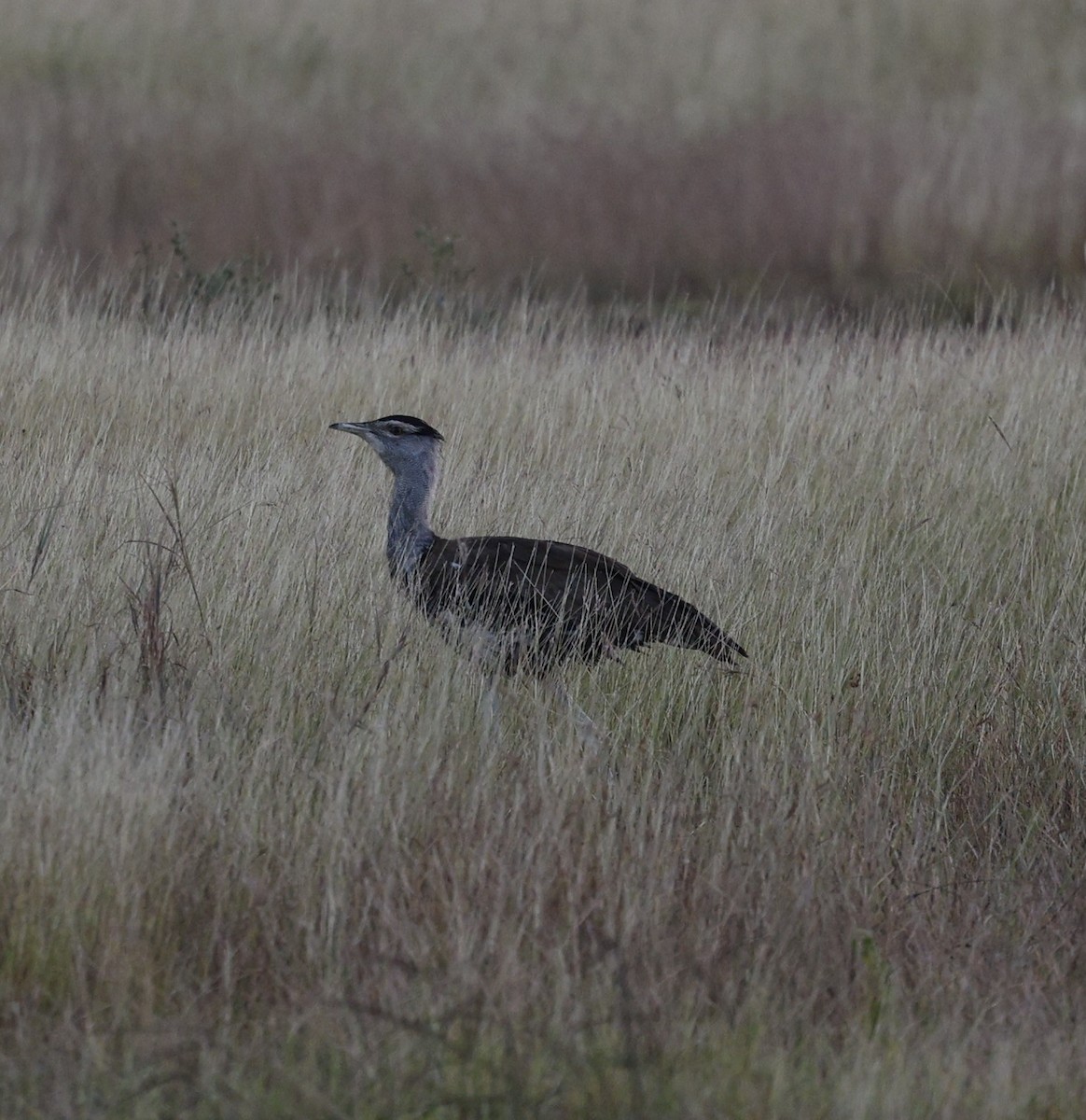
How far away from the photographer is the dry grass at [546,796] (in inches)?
110

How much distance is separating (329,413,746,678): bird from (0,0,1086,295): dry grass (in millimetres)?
7612

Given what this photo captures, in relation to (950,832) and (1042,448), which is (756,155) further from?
(950,832)

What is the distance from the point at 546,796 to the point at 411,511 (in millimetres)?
1551

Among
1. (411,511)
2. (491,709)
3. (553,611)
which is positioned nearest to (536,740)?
(491,709)

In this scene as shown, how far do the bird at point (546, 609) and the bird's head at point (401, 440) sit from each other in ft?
1.38

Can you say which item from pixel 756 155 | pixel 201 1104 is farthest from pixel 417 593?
pixel 756 155

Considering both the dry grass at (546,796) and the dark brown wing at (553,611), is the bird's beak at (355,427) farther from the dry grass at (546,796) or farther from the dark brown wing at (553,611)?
the dark brown wing at (553,611)

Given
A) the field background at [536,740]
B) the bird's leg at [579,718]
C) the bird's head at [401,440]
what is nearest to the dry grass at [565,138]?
the field background at [536,740]

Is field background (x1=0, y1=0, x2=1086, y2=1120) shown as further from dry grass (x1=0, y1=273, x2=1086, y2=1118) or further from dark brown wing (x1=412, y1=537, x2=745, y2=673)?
dark brown wing (x1=412, y1=537, x2=745, y2=673)

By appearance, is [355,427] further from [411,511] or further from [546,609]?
[546,609]

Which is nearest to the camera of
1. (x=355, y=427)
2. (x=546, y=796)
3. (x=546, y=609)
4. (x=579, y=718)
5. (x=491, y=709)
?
(x=546, y=796)

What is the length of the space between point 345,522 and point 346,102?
11.6m

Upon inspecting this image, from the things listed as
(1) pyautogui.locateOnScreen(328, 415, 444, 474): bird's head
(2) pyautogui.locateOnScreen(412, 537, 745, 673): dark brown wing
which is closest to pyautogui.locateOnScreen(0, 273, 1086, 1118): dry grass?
(2) pyautogui.locateOnScreen(412, 537, 745, 673): dark brown wing

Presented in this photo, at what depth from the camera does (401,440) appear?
194 inches
